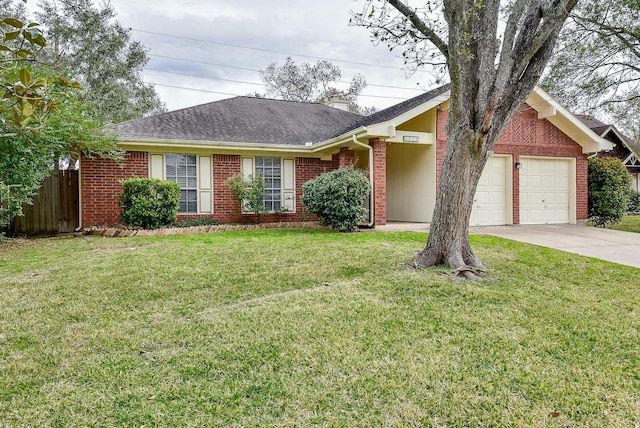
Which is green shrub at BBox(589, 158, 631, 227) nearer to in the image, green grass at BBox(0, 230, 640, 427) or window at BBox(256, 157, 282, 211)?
green grass at BBox(0, 230, 640, 427)

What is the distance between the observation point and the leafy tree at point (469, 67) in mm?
5219

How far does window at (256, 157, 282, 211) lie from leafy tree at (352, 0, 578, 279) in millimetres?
8068

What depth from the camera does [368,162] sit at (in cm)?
1291

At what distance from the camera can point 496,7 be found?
5.53m

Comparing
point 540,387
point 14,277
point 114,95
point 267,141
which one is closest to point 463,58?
point 540,387

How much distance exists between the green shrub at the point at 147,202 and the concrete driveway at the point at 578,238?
19.0ft

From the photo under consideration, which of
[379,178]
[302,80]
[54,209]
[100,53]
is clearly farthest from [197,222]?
[302,80]

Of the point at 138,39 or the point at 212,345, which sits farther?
the point at 138,39

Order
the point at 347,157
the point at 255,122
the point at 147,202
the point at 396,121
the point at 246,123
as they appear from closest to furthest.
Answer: the point at 147,202 < the point at 396,121 < the point at 347,157 < the point at 246,123 < the point at 255,122

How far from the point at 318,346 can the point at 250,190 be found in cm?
932

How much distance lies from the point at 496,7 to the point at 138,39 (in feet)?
76.4

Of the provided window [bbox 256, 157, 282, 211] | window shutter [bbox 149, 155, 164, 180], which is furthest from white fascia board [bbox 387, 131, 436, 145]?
window shutter [bbox 149, 155, 164, 180]

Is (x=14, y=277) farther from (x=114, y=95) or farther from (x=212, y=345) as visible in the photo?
(x=114, y=95)

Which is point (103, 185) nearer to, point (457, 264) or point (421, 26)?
point (421, 26)
